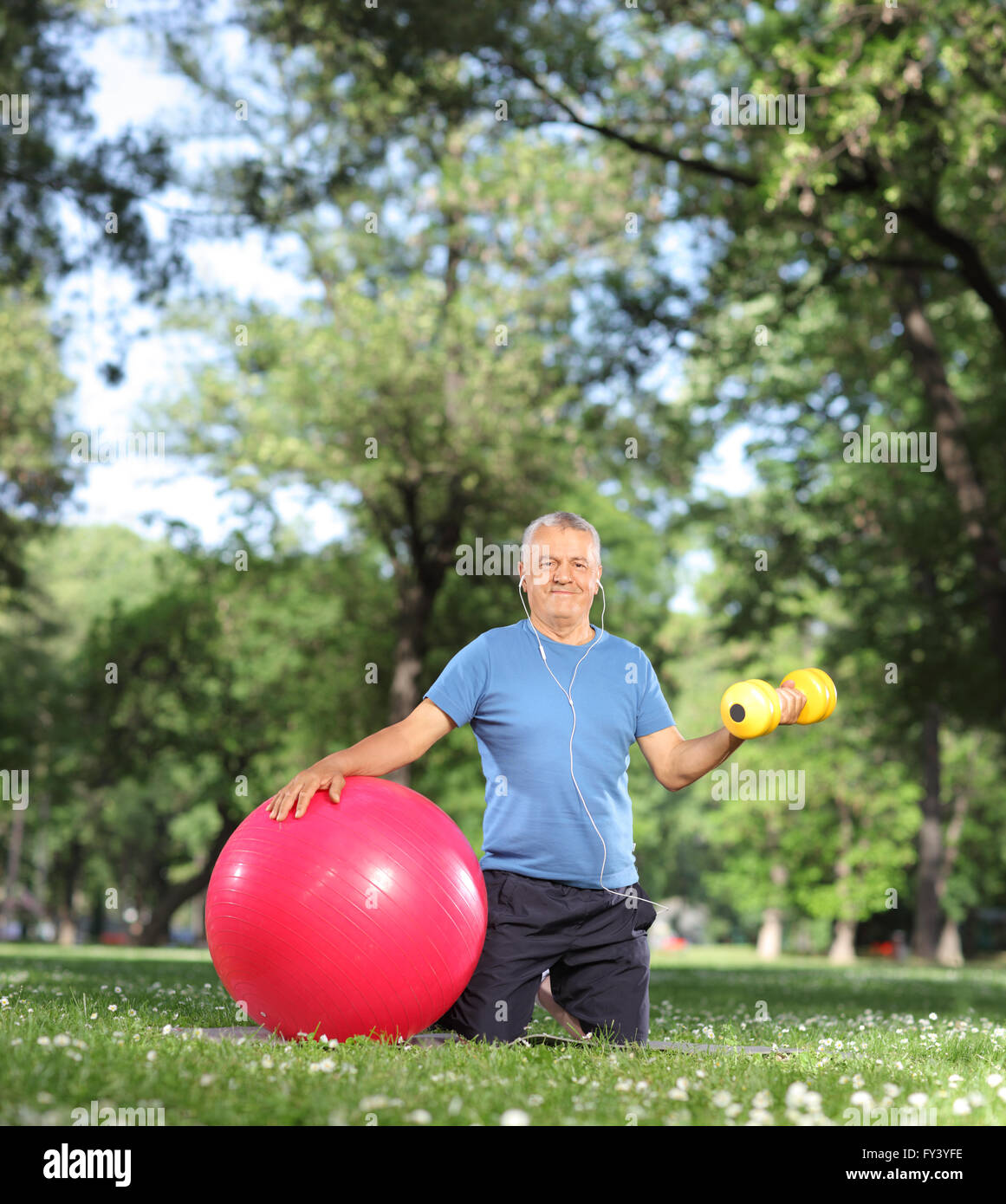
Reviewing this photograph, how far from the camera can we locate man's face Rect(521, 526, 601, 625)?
6.20 metres

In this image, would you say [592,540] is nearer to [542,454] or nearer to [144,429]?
[542,454]

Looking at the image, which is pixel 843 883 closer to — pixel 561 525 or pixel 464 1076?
pixel 561 525

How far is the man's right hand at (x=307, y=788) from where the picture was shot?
5535mm

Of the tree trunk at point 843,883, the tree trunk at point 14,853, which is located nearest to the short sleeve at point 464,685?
the tree trunk at point 843,883

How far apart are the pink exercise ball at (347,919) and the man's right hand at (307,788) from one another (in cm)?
5

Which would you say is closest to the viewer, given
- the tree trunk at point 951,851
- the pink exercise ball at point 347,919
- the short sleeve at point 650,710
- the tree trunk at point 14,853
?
the pink exercise ball at point 347,919

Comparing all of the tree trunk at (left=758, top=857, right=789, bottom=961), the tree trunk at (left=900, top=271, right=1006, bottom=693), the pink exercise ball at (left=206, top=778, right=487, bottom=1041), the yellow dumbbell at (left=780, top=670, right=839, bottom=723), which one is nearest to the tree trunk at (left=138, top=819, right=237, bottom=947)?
the tree trunk at (left=900, top=271, right=1006, bottom=693)

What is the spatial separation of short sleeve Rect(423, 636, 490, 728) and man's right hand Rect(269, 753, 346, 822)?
2.18 ft

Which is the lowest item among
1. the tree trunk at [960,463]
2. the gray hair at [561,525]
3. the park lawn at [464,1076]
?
the park lawn at [464,1076]

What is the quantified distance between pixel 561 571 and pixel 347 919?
6.80ft

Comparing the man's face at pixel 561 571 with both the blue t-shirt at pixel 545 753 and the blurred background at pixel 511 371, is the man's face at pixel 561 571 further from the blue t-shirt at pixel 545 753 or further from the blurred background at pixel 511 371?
the blurred background at pixel 511 371

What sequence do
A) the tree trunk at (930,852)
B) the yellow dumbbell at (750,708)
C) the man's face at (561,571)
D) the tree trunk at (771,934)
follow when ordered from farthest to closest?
the tree trunk at (771,934) → the tree trunk at (930,852) → the man's face at (561,571) → the yellow dumbbell at (750,708)

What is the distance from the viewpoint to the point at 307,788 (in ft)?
18.3
